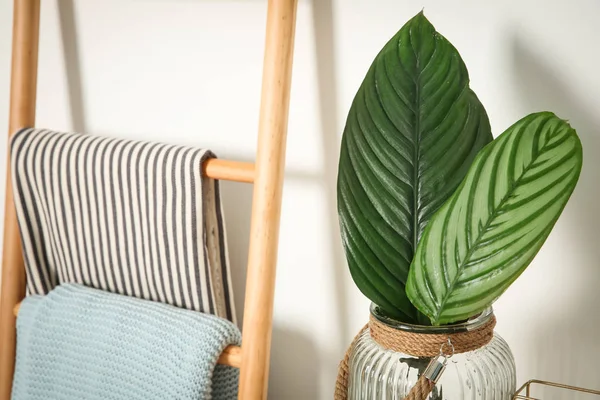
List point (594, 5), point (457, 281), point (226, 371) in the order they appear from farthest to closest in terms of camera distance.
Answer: point (226, 371) → point (594, 5) → point (457, 281)

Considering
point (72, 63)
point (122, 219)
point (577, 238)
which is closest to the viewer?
point (577, 238)

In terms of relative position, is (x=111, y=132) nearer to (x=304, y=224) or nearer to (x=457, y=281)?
(x=304, y=224)

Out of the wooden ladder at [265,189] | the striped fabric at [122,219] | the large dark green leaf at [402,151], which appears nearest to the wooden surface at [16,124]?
the striped fabric at [122,219]

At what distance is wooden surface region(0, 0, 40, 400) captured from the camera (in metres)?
0.84

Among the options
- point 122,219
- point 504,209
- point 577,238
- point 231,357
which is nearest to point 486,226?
point 504,209

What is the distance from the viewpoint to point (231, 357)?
2.31 feet

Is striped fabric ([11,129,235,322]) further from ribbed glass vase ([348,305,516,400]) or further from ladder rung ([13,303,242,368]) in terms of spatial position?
ribbed glass vase ([348,305,516,400])

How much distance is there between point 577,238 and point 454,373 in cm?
21

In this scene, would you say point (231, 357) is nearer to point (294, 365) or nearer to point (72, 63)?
point (294, 365)

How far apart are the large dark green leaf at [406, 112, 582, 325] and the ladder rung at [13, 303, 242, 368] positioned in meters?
0.29

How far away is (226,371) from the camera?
74 centimetres

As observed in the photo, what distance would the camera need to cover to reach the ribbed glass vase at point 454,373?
0.58 metres

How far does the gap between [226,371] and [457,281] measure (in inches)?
13.3

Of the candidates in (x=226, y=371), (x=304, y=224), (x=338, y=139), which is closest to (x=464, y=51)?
(x=338, y=139)
